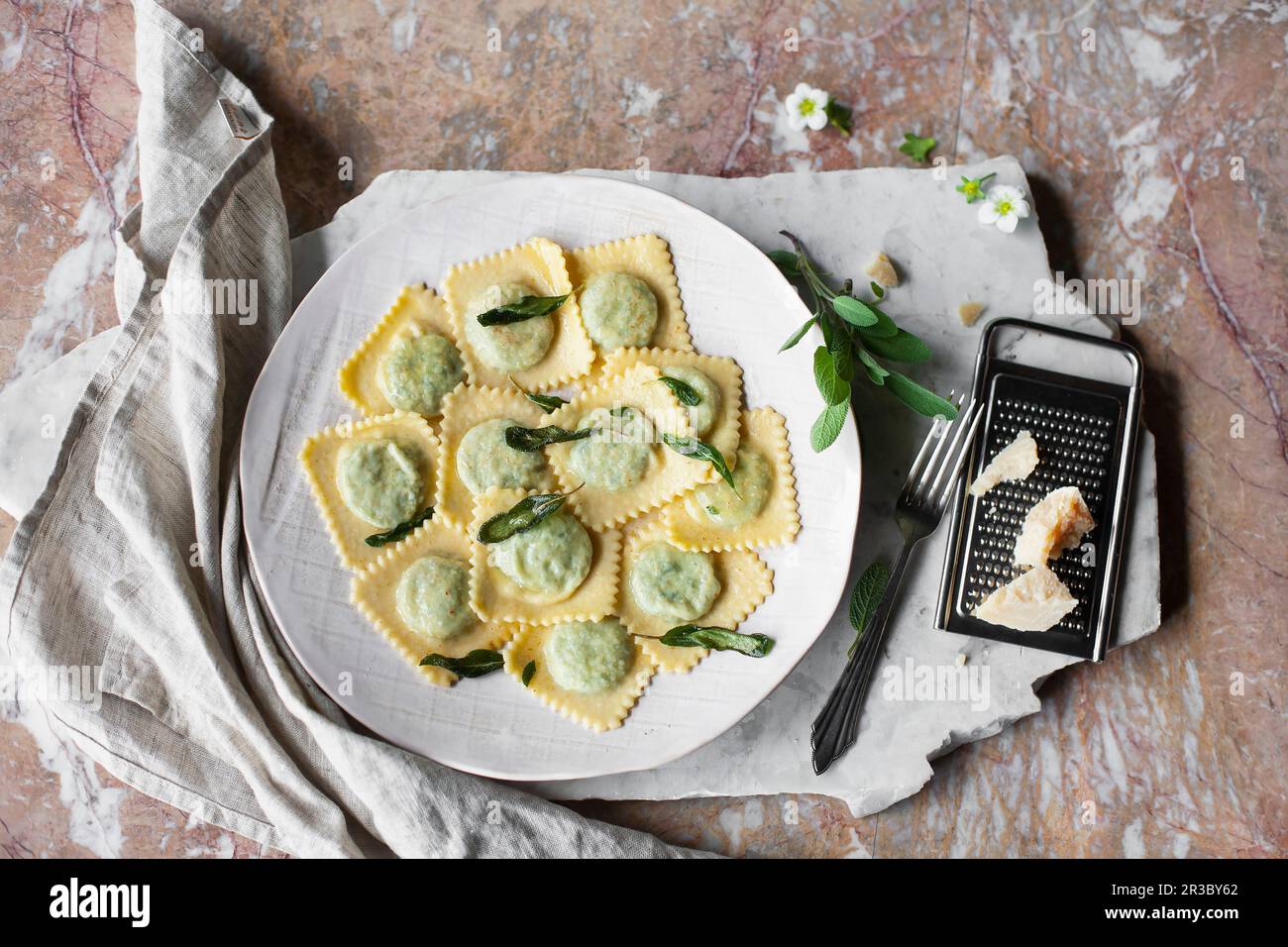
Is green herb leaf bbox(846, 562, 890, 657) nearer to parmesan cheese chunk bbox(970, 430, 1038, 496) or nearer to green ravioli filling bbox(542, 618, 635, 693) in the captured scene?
parmesan cheese chunk bbox(970, 430, 1038, 496)

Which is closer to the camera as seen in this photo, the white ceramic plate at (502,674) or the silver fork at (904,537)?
the white ceramic plate at (502,674)

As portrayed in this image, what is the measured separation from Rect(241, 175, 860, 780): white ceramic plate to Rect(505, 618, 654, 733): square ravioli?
57mm

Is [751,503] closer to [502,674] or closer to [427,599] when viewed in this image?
[502,674]

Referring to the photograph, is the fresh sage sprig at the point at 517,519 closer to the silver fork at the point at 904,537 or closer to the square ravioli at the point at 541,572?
the square ravioli at the point at 541,572

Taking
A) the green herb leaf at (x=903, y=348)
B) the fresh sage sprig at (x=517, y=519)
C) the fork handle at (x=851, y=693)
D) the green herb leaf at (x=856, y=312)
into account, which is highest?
the green herb leaf at (x=856, y=312)

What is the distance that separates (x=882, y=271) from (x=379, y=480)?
2.51m

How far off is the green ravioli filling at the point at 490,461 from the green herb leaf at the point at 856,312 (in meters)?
1.50

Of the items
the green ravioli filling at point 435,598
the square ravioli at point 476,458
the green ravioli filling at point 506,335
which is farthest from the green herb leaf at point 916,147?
the green ravioli filling at point 435,598

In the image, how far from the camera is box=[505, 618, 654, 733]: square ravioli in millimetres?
4293

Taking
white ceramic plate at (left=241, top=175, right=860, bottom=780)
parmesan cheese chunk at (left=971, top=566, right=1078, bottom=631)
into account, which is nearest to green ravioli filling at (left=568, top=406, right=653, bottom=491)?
white ceramic plate at (left=241, top=175, right=860, bottom=780)

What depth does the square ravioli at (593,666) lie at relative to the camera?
429cm

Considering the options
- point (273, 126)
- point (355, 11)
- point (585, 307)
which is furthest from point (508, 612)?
point (355, 11)

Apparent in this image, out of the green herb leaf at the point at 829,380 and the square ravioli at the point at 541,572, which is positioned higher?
the green herb leaf at the point at 829,380

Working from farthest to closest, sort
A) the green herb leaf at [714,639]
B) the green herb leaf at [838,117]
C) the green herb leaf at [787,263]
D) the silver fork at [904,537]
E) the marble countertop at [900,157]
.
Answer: the green herb leaf at [838,117], the marble countertop at [900,157], the green herb leaf at [787,263], the silver fork at [904,537], the green herb leaf at [714,639]
